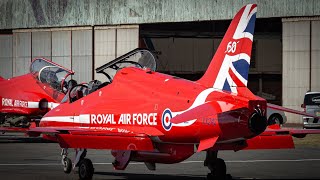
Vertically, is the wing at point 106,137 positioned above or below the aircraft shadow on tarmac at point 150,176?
above

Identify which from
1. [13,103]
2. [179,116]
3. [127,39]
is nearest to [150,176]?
[179,116]

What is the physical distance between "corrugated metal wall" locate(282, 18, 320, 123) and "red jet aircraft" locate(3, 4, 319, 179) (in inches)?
1346

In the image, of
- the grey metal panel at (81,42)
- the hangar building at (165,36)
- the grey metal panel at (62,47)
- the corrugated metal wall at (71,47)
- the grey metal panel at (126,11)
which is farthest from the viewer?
the grey metal panel at (62,47)

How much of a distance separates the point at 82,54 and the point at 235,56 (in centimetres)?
4457

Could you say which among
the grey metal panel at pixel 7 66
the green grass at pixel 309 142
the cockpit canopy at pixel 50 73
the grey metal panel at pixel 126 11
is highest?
the grey metal panel at pixel 126 11

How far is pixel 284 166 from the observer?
78.0 feet

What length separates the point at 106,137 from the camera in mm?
17953

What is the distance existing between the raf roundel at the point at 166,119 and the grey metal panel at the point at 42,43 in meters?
45.3

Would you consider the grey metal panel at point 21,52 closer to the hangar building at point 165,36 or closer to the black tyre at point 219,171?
the hangar building at point 165,36

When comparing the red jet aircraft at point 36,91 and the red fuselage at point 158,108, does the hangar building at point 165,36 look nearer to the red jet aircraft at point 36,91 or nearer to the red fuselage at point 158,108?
the red jet aircraft at point 36,91

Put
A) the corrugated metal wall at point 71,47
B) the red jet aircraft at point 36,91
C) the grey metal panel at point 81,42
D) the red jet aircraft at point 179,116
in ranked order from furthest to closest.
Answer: the grey metal panel at point 81,42
the corrugated metal wall at point 71,47
the red jet aircraft at point 36,91
the red jet aircraft at point 179,116

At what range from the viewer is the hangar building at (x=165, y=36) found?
53.4 m

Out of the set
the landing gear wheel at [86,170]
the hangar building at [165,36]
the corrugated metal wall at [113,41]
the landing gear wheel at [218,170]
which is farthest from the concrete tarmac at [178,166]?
the corrugated metal wall at [113,41]

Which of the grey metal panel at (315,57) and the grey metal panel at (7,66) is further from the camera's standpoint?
the grey metal panel at (7,66)
